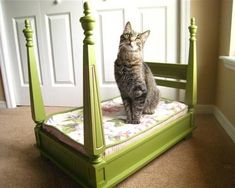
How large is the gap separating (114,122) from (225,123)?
0.87m

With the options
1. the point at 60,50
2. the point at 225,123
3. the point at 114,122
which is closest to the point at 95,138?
the point at 114,122

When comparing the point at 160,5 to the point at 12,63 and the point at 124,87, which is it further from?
the point at 12,63

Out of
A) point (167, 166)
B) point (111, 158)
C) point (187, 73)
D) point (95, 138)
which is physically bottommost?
point (167, 166)

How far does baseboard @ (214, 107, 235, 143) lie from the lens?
149 cm

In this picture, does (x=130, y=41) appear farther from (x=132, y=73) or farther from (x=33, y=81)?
(x=33, y=81)

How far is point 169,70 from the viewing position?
62.4 inches

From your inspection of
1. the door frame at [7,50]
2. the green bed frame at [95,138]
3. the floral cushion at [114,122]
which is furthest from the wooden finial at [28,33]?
the door frame at [7,50]

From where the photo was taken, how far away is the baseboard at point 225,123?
149cm

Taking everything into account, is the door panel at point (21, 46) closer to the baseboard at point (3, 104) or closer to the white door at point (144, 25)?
the baseboard at point (3, 104)

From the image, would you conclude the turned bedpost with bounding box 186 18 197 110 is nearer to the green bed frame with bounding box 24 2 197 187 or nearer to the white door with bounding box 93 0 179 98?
the green bed frame with bounding box 24 2 197 187

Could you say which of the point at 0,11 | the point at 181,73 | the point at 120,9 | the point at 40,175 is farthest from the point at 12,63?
the point at 181,73

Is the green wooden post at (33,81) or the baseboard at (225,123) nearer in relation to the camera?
the green wooden post at (33,81)

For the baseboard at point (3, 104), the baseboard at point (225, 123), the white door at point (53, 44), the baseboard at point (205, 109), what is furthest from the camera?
the baseboard at point (3, 104)

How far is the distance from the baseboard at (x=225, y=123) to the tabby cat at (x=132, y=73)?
2.14ft
